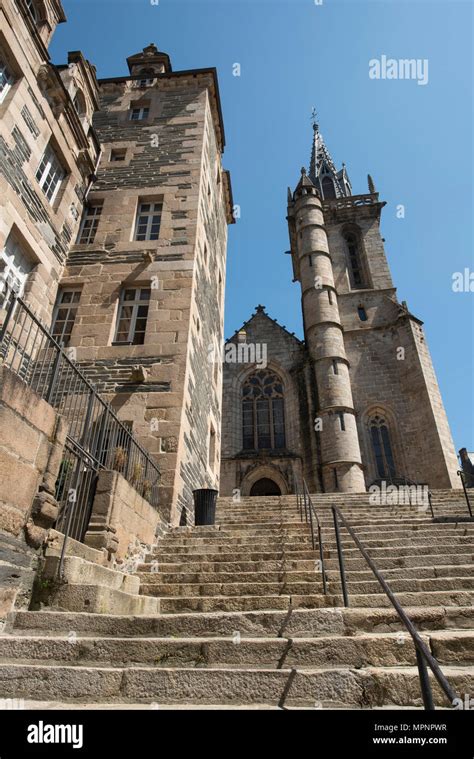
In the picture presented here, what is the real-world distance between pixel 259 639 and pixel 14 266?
27.0 feet

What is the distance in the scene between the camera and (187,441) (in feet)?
27.8

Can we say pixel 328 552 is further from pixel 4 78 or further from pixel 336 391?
pixel 336 391

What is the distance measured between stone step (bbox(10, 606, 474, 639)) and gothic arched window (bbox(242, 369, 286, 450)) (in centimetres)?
1554

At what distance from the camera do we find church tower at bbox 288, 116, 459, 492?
1675 cm

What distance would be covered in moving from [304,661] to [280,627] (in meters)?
0.49

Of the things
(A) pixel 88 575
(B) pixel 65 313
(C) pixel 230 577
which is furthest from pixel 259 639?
(B) pixel 65 313

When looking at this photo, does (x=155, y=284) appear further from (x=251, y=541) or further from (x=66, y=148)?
(x=251, y=541)

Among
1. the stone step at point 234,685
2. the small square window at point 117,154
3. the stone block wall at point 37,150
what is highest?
the small square window at point 117,154

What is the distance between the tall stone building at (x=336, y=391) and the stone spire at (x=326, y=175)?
10.9m

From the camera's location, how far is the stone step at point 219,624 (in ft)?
10.2

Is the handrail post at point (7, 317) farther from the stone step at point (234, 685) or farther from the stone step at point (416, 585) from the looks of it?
the stone step at point (416, 585)

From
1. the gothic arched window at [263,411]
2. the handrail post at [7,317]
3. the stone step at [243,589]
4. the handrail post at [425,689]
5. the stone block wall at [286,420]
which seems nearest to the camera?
the handrail post at [425,689]

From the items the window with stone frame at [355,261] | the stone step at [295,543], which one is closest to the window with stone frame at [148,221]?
the stone step at [295,543]
